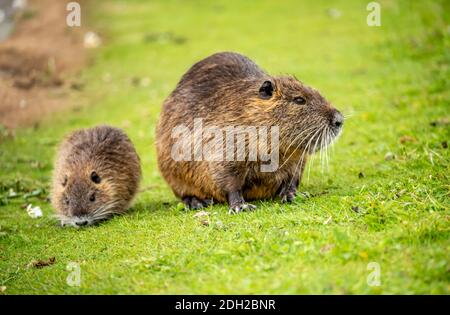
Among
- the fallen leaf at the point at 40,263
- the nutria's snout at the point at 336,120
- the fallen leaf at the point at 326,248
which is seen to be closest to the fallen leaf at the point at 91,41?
the nutria's snout at the point at 336,120

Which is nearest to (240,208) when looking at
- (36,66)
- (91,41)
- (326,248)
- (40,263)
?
(326,248)

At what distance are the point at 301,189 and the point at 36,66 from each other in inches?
298

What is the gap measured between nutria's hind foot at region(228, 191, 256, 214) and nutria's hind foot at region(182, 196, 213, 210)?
484 mm

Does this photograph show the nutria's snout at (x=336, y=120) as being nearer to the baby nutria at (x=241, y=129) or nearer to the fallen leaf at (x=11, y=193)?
the baby nutria at (x=241, y=129)

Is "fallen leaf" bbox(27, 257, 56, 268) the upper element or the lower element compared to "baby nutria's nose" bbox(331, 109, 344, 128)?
lower

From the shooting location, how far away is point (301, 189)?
618 centimetres

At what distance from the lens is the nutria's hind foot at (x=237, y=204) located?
5.44 meters

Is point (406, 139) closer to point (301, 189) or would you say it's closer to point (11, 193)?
point (301, 189)

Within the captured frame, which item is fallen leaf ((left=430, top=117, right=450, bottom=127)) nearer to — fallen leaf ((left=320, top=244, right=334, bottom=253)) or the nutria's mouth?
fallen leaf ((left=320, top=244, right=334, bottom=253))

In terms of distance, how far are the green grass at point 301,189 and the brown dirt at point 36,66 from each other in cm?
39

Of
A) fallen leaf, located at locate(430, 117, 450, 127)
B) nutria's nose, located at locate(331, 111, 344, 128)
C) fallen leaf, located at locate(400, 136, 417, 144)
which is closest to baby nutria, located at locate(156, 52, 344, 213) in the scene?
nutria's nose, located at locate(331, 111, 344, 128)

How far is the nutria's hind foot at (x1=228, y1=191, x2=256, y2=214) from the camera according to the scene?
5438 millimetres

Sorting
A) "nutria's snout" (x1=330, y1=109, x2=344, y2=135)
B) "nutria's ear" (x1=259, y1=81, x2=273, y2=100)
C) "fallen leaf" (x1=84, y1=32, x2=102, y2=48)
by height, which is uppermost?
"fallen leaf" (x1=84, y1=32, x2=102, y2=48)
